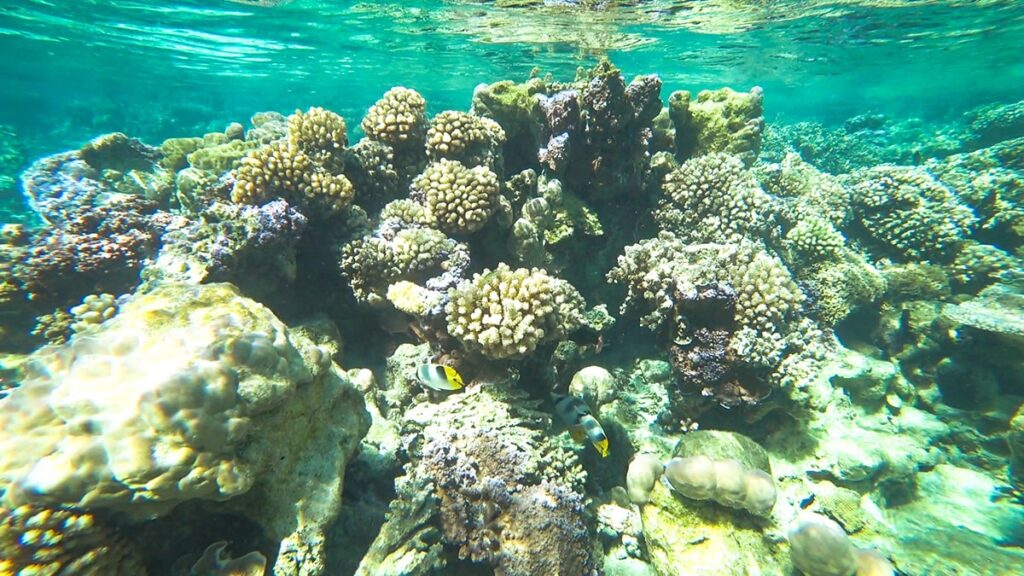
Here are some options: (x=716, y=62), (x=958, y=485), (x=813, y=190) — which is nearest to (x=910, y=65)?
(x=716, y=62)

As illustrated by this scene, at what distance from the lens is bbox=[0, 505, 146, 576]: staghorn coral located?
2.20m

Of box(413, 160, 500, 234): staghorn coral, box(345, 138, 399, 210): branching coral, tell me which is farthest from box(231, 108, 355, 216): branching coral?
box(413, 160, 500, 234): staghorn coral

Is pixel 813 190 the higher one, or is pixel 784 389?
pixel 813 190

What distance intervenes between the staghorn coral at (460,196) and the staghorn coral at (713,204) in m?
3.15

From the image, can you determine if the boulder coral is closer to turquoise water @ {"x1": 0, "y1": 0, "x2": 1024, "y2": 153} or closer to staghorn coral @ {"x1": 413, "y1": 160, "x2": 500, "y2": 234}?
staghorn coral @ {"x1": 413, "y1": 160, "x2": 500, "y2": 234}

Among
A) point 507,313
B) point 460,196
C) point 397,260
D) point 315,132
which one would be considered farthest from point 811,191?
point 315,132

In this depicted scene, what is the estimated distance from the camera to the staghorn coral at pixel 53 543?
2199 millimetres

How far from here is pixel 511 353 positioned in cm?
421

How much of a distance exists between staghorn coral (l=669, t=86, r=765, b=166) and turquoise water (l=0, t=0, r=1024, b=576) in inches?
2.3

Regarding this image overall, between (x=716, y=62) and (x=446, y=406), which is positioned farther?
(x=716, y=62)

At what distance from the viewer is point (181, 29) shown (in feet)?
67.1

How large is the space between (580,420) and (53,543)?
386cm

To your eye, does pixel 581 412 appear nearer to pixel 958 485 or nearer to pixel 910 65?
pixel 958 485

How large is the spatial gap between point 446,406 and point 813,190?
936 cm
